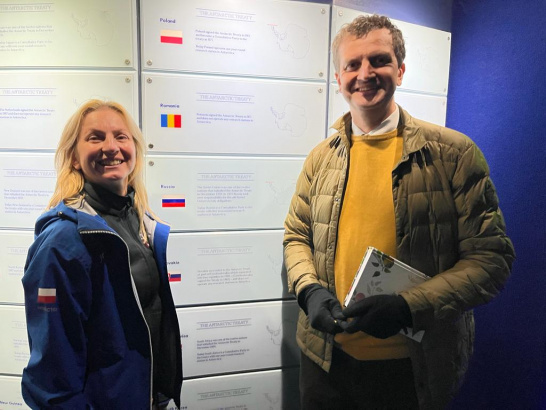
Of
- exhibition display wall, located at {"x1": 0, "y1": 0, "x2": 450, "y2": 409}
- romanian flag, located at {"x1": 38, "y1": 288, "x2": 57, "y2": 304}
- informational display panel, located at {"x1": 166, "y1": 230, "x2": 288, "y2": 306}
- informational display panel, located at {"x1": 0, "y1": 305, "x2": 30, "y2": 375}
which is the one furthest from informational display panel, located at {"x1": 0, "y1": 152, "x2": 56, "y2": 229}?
romanian flag, located at {"x1": 38, "y1": 288, "x2": 57, "y2": 304}

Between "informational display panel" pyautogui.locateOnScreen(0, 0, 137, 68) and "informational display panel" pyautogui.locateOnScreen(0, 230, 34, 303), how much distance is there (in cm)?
83

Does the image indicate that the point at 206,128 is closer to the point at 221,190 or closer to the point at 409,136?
the point at 221,190

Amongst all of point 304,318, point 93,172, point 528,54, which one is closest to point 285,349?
point 304,318

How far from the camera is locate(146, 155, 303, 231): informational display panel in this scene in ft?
5.95

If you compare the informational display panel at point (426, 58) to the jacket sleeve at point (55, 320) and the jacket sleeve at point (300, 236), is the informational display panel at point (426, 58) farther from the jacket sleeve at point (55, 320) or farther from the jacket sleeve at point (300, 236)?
the jacket sleeve at point (55, 320)

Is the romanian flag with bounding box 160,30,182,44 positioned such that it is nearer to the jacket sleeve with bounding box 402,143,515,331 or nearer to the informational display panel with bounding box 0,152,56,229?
the informational display panel with bounding box 0,152,56,229

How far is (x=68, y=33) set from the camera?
169cm

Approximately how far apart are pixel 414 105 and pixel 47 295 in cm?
194

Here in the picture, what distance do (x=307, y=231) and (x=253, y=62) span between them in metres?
0.91

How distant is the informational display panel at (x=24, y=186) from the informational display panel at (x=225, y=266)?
26.0 inches

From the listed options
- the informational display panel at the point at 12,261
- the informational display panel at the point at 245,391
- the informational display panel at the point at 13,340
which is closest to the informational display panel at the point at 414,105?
the informational display panel at the point at 245,391

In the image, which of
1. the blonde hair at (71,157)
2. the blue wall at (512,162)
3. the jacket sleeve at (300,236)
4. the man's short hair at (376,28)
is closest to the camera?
the blonde hair at (71,157)

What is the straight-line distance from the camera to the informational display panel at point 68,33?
1688 mm

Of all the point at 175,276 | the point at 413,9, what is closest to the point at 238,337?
the point at 175,276
